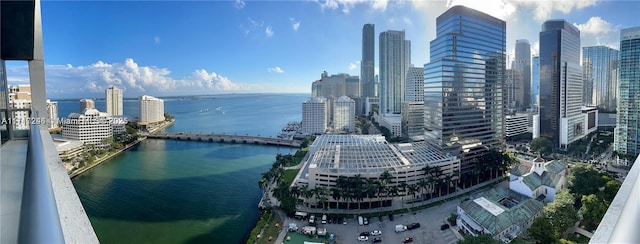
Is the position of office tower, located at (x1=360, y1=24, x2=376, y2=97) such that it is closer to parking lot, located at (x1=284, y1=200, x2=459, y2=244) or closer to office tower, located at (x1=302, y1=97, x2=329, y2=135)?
office tower, located at (x1=302, y1=97, x2=329, y2=135)

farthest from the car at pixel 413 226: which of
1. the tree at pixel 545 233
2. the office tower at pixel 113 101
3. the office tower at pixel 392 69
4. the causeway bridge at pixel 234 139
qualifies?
the office tower at pixel 113 101

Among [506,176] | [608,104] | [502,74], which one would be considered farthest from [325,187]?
[608,104]

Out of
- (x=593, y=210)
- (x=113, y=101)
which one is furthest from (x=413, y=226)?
→ (x=113, y=101)

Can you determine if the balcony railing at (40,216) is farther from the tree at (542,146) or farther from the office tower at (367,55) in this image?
the office tower at (367,55)

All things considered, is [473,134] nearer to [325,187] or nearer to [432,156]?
[432,156]

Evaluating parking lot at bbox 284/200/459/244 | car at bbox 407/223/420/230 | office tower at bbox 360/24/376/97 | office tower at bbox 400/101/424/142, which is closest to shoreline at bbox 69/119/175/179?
parking lot at bbox 284/200/459/244

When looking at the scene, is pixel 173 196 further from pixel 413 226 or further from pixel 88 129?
pixel 88 129

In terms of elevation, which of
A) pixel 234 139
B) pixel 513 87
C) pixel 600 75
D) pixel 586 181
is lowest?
pixel 234 139
